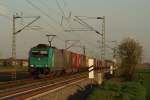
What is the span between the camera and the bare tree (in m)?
68.6

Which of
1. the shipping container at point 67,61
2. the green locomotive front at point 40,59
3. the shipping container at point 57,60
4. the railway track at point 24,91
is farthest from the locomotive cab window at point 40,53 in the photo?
the railway track at point 24,91

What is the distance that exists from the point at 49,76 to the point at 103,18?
8997 millimetres

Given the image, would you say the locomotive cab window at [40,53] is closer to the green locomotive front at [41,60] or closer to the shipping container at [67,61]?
the green locomotive front at [41,60]

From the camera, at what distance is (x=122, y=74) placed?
222 ft

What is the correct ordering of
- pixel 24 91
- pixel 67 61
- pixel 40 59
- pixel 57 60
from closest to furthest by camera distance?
1. pixel 24 91
2. pixel 40 59
3. pixel 57 60
4. pixel 67 61

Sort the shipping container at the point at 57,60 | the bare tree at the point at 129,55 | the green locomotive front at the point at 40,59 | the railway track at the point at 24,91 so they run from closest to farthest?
1. the railway track at the point at 24,91
2. the green locomotive front at the point at 40,59
3. the shipping container at the point at 57,60
4. the bare tree at the point at 129,55

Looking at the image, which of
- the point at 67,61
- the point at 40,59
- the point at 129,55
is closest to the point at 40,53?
the point at 40,59

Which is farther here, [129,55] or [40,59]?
[129,55]

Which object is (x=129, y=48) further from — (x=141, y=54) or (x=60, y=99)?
(x=60, y=99)

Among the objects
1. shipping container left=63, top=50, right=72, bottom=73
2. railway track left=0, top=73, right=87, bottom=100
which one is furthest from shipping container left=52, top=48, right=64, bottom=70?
railway track left=0, top=73, right=87, bottom=100

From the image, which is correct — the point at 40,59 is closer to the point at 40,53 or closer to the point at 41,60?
the point at 41,60

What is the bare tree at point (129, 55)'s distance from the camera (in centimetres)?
6862

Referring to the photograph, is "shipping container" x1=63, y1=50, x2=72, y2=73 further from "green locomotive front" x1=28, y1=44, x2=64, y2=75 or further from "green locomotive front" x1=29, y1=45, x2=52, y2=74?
"green locomotive front" x1=29, y1=45, x2=52, y2=74

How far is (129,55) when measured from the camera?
7062 cm
